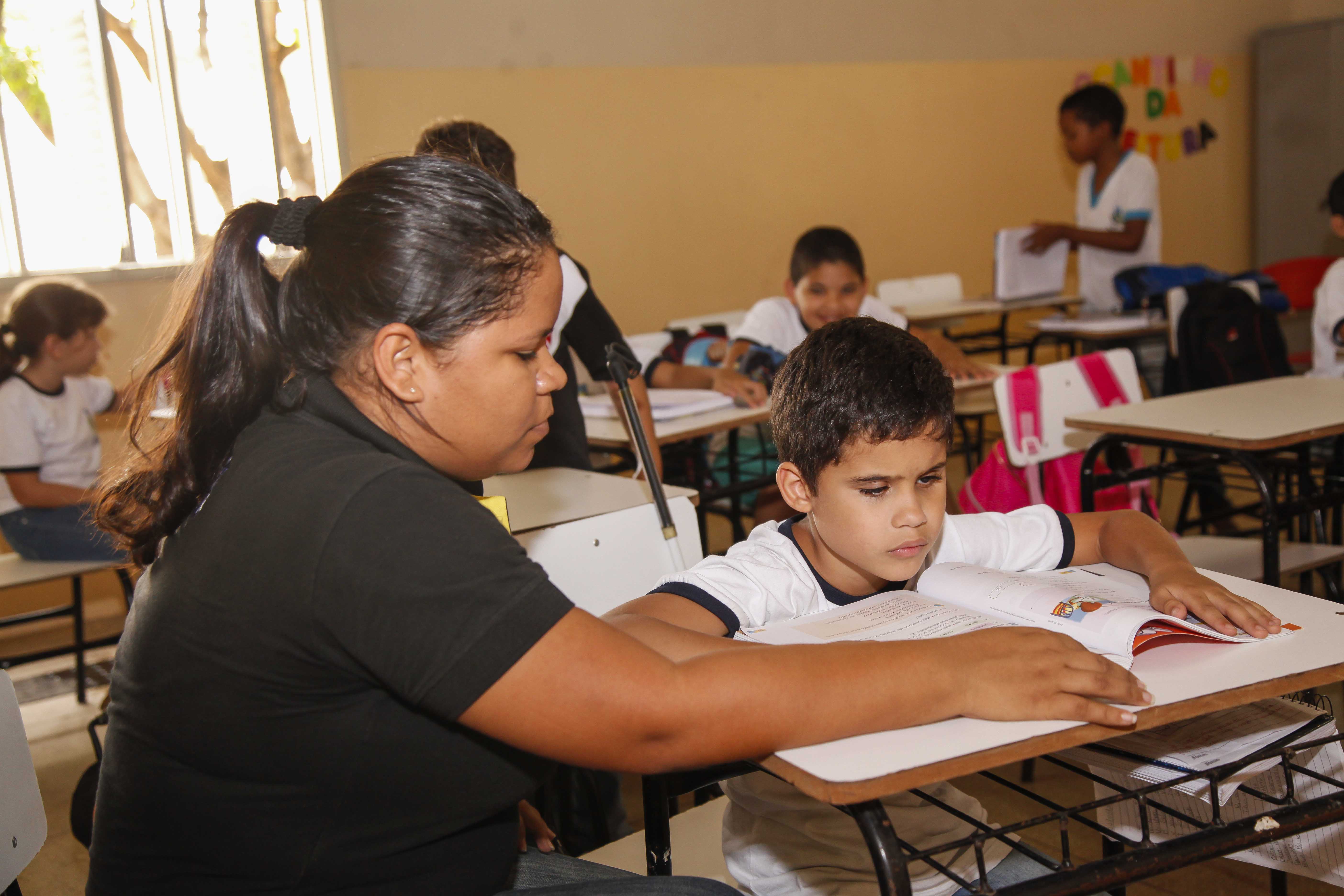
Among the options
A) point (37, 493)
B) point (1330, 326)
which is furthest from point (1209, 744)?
point (37, 493)

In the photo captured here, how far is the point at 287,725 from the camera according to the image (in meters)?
0.75

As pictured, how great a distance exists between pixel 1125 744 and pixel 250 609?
0.80 metres

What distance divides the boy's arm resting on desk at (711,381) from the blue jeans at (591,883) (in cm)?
→ 182

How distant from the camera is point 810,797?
986 mm

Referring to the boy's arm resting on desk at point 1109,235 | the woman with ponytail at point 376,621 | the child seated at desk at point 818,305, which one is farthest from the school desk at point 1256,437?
the boy's arm resting on desk at point 1109,235

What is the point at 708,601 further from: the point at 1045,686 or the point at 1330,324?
the point at 1330,324

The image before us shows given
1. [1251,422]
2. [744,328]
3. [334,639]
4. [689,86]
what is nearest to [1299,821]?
[334,639]

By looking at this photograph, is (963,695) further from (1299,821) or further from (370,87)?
(370,87)

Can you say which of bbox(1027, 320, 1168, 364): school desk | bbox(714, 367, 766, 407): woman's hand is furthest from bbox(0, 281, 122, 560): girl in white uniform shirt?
bbox(1027, 320, 1168, 364): school desk

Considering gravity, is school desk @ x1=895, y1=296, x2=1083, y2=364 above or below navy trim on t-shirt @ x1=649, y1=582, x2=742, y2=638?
above

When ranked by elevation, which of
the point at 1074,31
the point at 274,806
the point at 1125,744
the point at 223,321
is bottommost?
the point at 1125,744

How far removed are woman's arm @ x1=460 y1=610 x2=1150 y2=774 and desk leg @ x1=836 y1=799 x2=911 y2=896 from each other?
0.06m

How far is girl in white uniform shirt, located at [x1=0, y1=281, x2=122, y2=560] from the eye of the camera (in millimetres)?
2889

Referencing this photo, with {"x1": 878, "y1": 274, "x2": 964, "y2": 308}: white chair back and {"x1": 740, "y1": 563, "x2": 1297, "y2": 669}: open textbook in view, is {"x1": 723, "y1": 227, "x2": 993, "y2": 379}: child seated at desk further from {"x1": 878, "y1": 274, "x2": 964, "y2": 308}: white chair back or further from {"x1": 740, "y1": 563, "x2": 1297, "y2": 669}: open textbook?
{"x1": 740, "y1": 563, "x2": 1297, "y2": 669}: open textbook
